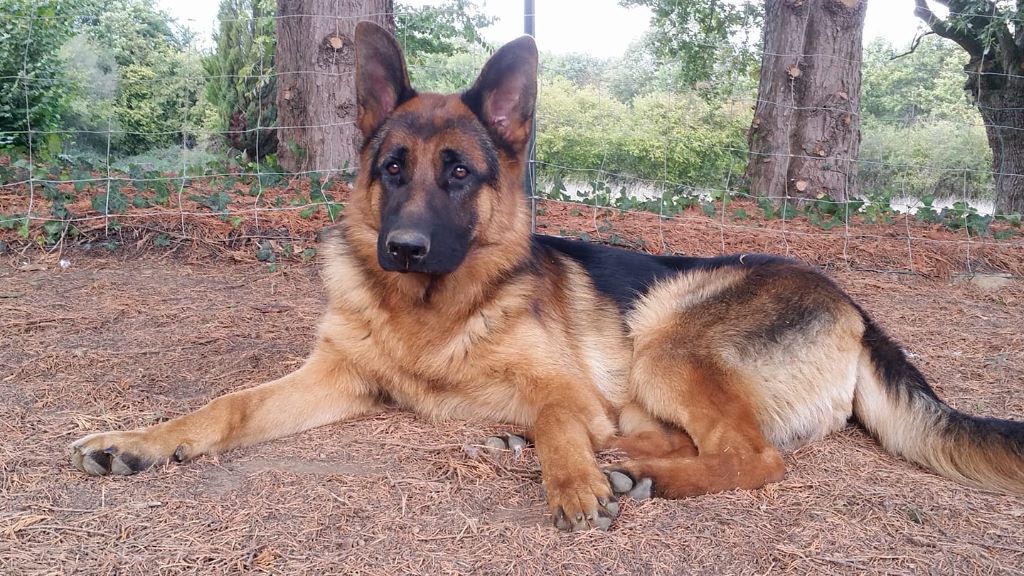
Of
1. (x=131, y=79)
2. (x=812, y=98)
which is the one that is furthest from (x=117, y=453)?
(x=131, y=79)

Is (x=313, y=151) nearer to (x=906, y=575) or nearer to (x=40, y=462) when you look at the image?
(x=40, y=462)

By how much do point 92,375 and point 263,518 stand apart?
2103 mm

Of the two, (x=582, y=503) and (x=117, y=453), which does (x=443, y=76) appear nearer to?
(x=117, y=453)

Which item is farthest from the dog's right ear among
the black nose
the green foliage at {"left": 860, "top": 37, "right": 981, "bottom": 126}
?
the green foliage at {"left": 860, "top": 37, "right": 981, "bottom": 126}

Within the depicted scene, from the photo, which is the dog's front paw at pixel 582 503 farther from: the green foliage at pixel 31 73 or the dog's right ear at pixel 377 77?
the green foliage at pixel 31 73

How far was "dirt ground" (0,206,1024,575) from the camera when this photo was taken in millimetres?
2305

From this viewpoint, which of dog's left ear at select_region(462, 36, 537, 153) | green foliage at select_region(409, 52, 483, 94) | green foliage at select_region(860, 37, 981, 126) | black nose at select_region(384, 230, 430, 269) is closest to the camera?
black nose at select_region(384, 230, 430, 269)

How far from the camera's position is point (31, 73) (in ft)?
32.0

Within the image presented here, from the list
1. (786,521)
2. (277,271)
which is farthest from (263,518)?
(277,271)

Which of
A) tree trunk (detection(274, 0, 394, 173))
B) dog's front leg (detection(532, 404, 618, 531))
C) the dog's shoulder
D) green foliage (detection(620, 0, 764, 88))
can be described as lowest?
dog's front leg (detection(532, 404, 618, 531))

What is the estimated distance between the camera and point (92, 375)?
3.96 metres

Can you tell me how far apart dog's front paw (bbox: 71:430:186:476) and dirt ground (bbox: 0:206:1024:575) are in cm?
6

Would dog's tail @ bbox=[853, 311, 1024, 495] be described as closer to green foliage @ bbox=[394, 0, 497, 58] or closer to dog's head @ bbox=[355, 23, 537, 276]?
dog's head @ bbox=[355, 23, 537, 276]

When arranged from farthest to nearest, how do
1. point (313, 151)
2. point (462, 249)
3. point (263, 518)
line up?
point (313, 151)
point (462, 249)
point (263, 518)
